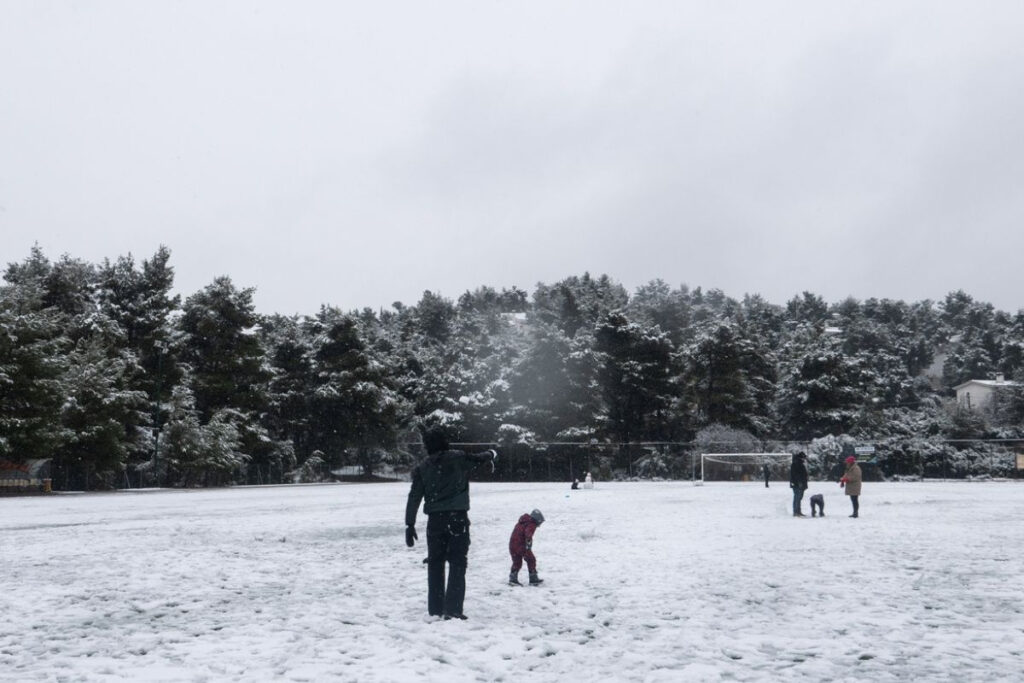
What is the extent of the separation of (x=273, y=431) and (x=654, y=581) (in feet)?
213

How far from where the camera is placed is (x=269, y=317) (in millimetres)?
85438

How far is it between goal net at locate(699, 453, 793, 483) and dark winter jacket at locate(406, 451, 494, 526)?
1774 inches

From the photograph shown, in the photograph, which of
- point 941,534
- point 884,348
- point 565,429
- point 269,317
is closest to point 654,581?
point 941,534

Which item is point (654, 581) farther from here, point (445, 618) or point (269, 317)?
point (269, 317)

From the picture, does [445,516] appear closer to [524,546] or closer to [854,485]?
[524,546]

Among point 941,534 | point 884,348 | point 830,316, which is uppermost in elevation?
point 830,316

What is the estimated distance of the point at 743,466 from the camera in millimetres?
53812

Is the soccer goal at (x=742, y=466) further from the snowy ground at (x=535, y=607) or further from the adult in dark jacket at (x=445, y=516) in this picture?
the adult in dark jacket at (x=445, y=516)

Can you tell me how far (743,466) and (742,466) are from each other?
0.20ft

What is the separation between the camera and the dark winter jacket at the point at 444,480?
28.1ft

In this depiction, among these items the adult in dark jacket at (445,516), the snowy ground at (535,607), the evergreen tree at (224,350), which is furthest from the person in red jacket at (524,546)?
the evergreen tree at (224,350)

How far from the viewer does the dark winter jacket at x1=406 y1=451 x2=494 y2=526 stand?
28.1 feet

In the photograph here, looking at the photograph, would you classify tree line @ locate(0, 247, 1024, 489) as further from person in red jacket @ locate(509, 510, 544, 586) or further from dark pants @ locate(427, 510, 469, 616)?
dark pants @ locate(427, 510, 469, 616)

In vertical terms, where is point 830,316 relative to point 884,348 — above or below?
above
